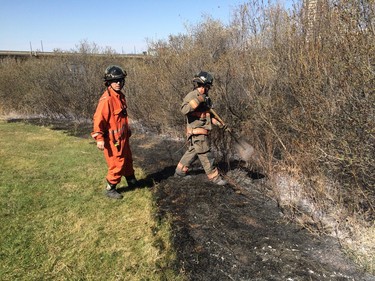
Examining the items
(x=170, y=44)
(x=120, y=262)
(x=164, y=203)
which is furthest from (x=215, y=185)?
(x=170, y=44)

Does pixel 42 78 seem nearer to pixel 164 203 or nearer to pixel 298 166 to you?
pixel 164 203

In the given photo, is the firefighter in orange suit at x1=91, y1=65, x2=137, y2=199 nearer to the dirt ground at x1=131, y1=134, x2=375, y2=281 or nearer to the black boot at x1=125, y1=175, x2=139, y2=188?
the black boot at x1=125, y1=175, x2=139, y2=188

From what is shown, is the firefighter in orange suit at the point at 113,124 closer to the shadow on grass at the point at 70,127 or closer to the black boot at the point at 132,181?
the black boot at the point at 132,181

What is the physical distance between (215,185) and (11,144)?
627 cm

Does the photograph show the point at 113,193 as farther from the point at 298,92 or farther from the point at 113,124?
the point at 298,92

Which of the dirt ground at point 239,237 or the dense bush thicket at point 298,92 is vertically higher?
the dense bush thicket at point 298,92

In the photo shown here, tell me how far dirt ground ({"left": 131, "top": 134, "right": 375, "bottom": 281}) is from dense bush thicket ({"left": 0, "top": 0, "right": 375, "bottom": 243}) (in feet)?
1.37

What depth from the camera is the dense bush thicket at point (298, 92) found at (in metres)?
3.26

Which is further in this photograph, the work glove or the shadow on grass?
the shadow on grass

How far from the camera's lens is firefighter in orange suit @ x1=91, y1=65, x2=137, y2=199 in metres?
4.27

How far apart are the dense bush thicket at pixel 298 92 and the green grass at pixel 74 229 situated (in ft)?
6.05

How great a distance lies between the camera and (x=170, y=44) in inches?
376

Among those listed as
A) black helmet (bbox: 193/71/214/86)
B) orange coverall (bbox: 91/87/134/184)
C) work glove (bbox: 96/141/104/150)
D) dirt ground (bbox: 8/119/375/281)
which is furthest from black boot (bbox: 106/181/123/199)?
black helmet (bbox: 193/71/214/86)

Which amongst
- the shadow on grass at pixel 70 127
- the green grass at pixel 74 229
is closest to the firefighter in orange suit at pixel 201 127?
the green grass at pixel 74 229
